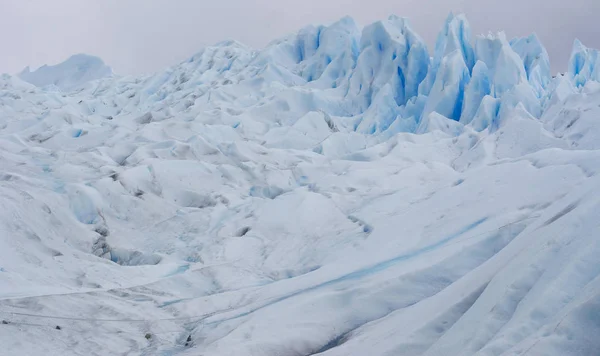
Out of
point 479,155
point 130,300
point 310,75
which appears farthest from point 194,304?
point 310,75

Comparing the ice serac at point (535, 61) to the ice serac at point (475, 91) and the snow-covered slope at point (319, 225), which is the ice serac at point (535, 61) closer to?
the snow-covered slope at point (319, 225)

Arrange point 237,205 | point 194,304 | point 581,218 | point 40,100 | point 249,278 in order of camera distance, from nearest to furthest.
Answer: point 581,218 < point 194,304 < point 249,278 < point 237,205 < point 40,100

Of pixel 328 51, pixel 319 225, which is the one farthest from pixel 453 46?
pixel 319 225

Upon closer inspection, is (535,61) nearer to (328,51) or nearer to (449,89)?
(449,89)

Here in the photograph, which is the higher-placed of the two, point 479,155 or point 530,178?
point 530,178

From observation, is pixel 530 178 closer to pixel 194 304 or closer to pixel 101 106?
pixel 194 304

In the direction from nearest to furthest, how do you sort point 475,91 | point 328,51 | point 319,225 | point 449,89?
point 319,225 → point 475,91 → point 449,89 → point 328,51

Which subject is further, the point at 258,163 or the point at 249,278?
the point at 258,163
